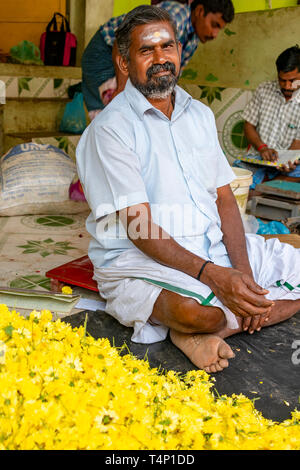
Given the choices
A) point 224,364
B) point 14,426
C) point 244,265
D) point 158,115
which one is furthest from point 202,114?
point 14,426

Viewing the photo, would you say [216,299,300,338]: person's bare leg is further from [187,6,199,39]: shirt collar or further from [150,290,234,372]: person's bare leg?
[187,6,199,39]: shirt collar

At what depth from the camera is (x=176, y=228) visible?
2.20m

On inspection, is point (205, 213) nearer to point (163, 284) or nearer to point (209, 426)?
point (163, 284)

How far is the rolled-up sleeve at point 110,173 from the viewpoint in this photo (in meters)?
2.07

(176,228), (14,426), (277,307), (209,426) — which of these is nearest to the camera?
(14,426)

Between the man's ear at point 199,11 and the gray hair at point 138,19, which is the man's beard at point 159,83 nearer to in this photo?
the gray hair at point 138,19

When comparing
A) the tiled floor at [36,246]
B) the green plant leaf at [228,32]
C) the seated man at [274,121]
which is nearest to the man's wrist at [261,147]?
the seated man at [274,121]

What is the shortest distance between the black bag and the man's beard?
3702mm

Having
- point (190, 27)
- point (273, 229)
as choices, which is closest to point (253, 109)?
point (190, 27)

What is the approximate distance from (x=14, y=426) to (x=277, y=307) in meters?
1.58

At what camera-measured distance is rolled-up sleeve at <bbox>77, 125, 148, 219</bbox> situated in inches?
81.6

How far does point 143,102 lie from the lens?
221cm

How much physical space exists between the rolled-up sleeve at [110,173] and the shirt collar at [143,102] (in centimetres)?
17

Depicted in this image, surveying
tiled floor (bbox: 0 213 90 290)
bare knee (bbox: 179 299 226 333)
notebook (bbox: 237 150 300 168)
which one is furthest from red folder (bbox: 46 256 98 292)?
notebook (bbox: 237 150 300 168)
